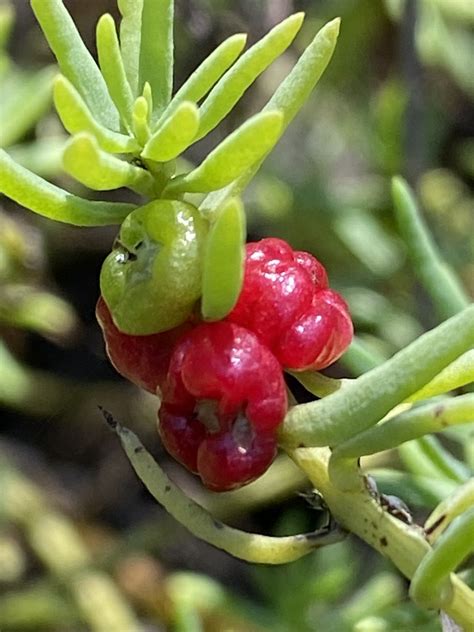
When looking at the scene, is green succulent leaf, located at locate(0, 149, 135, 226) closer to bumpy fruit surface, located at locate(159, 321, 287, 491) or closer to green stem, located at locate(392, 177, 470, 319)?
bumpy fruit surface, located at locate(159, 321, 287, 491)

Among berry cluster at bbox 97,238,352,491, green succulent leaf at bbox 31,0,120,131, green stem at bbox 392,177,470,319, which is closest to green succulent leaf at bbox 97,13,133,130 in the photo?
green succulent leaf at bbox 31,0,120,131

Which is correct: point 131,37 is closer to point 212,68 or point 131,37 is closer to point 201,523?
point 212,68

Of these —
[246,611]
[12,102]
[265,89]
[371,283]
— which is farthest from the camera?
[265,89]

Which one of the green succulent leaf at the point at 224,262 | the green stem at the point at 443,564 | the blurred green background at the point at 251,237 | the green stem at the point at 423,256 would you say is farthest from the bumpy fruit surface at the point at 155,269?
the blurred green background at the point at 251,237

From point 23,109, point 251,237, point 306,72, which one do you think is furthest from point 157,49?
point 251,237

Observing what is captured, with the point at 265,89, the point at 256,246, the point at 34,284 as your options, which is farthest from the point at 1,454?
the point at 256,246

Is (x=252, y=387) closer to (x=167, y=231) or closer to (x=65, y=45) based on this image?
(x=167, y=231)
